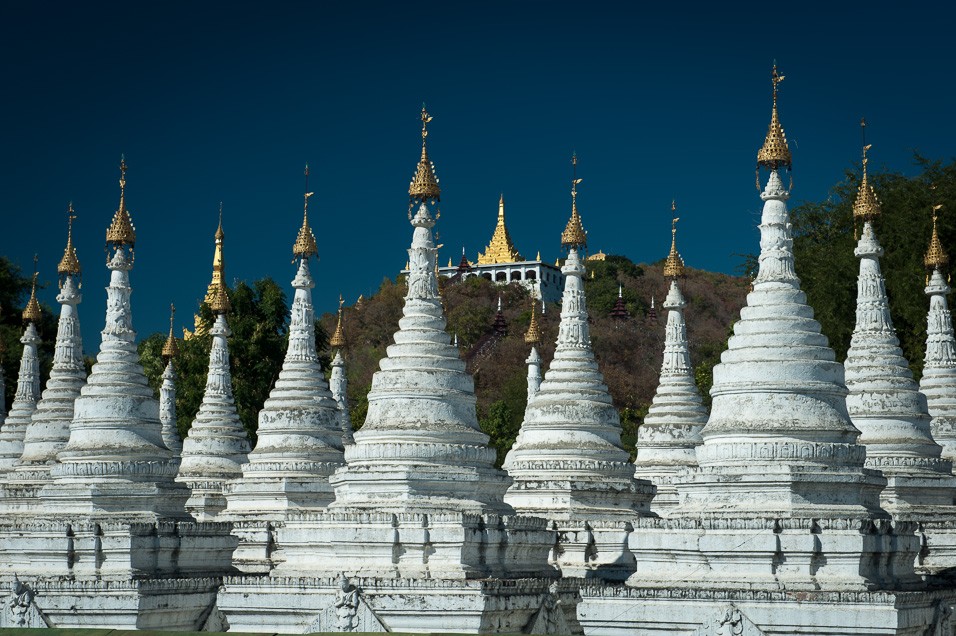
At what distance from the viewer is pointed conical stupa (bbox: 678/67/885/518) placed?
27.4m

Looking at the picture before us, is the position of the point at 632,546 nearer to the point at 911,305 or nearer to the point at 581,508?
the point at 581,508

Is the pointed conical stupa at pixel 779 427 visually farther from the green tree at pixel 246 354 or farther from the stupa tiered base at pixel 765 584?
the green tree at pixel 246 354

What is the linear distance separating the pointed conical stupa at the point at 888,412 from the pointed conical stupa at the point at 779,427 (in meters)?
8.01

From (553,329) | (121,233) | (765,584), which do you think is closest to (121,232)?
(121,233)

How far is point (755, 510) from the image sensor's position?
2731 cm

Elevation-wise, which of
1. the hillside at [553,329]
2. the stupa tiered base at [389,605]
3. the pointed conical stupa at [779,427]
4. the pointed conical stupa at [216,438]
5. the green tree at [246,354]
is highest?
the hillside at [553,329]

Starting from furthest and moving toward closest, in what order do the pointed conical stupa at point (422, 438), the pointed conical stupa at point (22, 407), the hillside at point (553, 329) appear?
the hillside at point (553, 329), the pointed conical stupa at point (22, 407), the pointed conical stupa at point (422, 438)

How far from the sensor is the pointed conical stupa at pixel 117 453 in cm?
3547

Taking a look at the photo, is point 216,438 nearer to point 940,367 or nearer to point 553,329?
point 940,367

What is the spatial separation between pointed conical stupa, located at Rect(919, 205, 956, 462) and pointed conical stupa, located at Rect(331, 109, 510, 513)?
12949 millimetres

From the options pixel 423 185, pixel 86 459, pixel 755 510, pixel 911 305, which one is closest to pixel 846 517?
pixel 755 510

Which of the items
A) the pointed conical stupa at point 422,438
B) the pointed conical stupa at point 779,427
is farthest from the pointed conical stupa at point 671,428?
the pointed conical stupa at point 779,427

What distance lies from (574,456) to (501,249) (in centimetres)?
10493

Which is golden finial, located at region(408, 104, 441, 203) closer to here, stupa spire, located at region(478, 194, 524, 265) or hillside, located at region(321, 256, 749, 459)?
hillside, located at region(321, 256, 749, 459)
